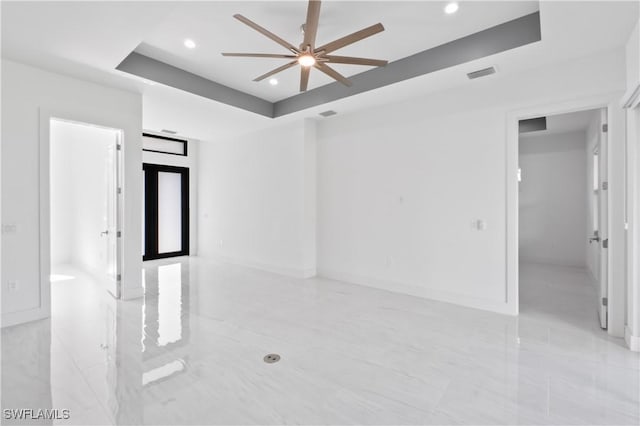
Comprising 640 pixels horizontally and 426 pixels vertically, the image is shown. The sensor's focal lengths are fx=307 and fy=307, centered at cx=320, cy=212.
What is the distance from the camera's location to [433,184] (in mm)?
4418

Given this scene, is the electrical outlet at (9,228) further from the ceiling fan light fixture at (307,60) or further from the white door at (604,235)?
the white door at (604,235)

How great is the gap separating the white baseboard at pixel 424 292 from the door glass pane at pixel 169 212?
4284mm

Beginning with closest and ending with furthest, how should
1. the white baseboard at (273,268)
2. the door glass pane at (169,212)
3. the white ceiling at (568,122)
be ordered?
the white ceiling at (568,122) < the white baseboard at (273,268) < the door glass pane at (169,212)

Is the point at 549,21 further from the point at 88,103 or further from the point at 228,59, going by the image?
the point at 88,103

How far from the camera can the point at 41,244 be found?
359 cm

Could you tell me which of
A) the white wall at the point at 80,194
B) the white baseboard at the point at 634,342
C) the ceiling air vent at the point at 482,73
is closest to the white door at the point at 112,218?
the white wall at the point at 80,194

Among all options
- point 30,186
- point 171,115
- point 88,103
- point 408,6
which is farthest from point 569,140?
point 30,186

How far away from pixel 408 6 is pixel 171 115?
425 cm

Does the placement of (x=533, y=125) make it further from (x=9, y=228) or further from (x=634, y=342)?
(x=9, y=228)

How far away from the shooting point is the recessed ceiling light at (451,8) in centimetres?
277

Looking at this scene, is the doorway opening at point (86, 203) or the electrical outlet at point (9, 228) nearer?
the electrical outlet at point (9, 228)

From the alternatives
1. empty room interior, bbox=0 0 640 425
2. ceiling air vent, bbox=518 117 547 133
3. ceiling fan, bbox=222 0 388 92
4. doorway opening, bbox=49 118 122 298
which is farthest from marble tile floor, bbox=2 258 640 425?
ceiling air vent, bbox=518 117 547 133

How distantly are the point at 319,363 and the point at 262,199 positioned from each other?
14.0 ft

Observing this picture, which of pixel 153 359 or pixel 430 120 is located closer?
pixel 153 359
